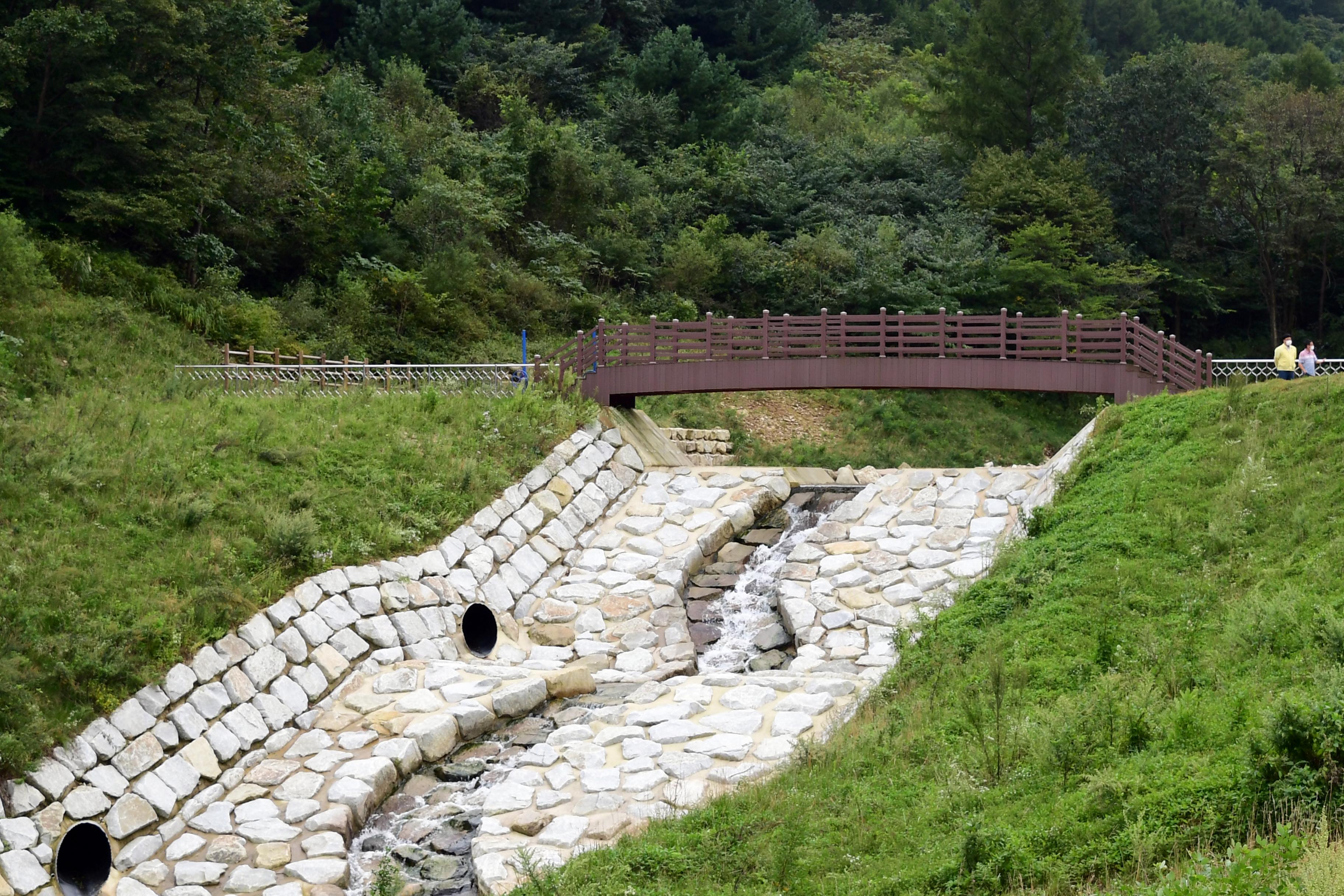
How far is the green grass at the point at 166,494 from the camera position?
564 inches

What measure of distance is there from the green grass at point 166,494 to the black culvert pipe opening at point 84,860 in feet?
3.07

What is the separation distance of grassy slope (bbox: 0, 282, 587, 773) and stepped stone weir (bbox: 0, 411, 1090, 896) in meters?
0.45

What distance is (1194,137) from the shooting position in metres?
41.1

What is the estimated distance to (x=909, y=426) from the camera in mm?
36094

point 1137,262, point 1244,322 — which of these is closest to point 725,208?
point 1137,262

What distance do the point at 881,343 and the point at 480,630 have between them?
10437mm

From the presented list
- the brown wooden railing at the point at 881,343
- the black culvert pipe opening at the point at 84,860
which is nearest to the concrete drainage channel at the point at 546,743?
the black culvert pipe opening at the point at 84,860

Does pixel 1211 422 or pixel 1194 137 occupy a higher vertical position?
pixel 1194 137

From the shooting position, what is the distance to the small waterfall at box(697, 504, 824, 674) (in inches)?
746

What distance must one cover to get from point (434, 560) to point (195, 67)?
17734 mm

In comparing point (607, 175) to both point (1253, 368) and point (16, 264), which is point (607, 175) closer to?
point (16, 264)

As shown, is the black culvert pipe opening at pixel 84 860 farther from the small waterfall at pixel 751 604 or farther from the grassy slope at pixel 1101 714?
the small waterfall at pixel 751 604

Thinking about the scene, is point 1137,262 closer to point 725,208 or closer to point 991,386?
point 725,208

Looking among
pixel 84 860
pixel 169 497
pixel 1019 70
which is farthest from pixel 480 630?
pixel 1019 70
